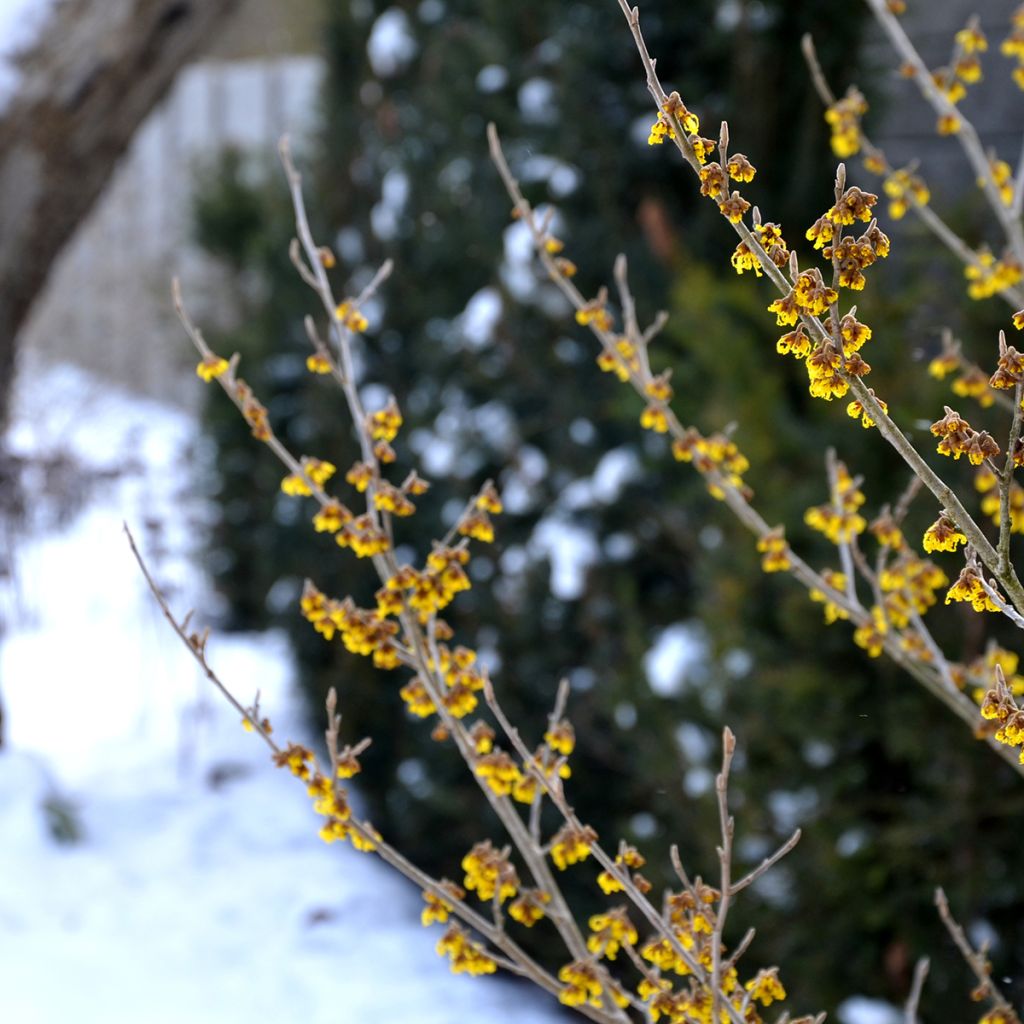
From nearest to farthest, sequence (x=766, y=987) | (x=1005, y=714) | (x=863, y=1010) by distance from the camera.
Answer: (x=1005, y=714)
(x=766, y=987)
(x=863, y=1010)

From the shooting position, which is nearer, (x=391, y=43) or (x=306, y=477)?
(x=306, y=477)

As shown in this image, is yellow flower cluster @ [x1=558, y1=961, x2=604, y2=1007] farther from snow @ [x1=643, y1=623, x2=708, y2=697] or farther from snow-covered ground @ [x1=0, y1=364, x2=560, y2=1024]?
snow-covered ground @ [x1=0, y1=364, x2=560, y2=1024]

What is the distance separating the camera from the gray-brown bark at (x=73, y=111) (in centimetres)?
348

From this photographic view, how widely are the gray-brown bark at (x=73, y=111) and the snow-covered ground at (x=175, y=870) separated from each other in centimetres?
86

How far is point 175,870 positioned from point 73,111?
205cm

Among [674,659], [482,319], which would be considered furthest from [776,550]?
[482,319]

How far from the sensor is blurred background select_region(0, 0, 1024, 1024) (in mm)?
2381

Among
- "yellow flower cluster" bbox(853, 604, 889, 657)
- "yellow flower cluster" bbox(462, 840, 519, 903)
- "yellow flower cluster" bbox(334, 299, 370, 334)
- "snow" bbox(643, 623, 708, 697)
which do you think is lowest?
"snow" bbox(643, 623, 708, 697)

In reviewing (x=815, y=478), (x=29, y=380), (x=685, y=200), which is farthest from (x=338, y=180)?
(x=29, y=380)

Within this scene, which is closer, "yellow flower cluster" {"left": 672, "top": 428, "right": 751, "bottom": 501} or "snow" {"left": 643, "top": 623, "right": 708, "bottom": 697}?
"yellow flower cluster" {"left": 672, "top": 428, "right": 751, "bottom": 501}

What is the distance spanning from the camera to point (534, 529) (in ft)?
10.1

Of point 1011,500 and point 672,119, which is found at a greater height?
point 672,119

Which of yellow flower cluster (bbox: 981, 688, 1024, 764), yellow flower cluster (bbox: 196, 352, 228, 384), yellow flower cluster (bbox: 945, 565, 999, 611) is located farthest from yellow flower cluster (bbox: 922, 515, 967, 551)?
yellow flower cluster (bbox: 196, 352, 228, 384)

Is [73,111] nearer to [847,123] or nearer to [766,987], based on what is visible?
[847,123]
